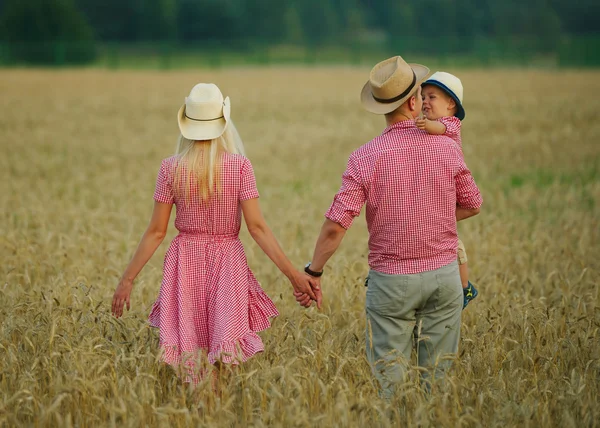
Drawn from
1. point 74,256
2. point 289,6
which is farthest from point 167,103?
point 289,6

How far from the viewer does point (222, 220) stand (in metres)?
4.30

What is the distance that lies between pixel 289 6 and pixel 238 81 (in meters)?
66.1

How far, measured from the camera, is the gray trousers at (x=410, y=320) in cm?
418

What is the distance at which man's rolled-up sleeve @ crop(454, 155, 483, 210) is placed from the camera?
425cm

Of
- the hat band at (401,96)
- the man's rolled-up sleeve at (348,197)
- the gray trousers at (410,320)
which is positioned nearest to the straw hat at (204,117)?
the man's rolled-up sleeve at (348,197)

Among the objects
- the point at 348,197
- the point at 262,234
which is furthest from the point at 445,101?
A: the point at 262,234

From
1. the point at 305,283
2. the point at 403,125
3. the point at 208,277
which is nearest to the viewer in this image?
the point at 403,125

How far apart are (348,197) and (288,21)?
305ft

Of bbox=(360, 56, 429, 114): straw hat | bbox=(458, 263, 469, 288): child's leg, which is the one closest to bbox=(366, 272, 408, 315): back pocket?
bbox=(458, 263, 469, 288): child's leg

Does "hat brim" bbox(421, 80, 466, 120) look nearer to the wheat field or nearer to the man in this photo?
the man

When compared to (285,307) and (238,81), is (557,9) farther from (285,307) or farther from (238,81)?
(285,307)

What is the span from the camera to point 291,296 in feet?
21.5

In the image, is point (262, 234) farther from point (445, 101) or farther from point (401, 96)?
point (445, 101)

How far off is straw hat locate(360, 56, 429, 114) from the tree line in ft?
224
